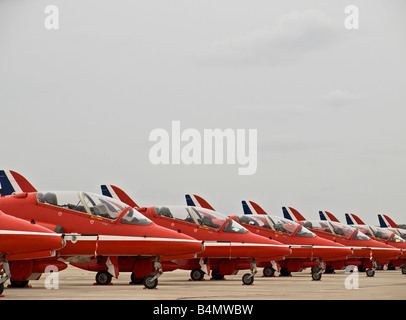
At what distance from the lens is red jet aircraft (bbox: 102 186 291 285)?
80.3 feet

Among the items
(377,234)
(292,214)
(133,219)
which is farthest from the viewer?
(292,214)

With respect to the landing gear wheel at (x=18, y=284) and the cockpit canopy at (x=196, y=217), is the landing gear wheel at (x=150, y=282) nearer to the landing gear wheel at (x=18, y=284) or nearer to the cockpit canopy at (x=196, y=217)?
the landing gear wheel at (x=18, y=284)

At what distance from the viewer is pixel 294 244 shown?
29.1 m

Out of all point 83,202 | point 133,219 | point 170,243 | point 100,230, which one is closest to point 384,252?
point 170,243

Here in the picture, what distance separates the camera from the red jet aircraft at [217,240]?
2447cm

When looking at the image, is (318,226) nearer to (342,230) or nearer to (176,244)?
(342,230)

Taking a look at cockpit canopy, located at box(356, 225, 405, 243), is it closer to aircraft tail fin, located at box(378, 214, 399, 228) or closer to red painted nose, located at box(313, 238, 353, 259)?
red painted nose, located at box(313, 238, 353, 259)

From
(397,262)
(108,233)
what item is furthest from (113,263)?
(397,262)

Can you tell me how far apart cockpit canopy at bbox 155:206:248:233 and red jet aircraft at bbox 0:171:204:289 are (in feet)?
13.4

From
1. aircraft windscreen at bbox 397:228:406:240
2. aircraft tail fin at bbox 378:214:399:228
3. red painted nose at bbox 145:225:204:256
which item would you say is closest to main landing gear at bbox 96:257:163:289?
red painted nose at bbox 145:225:204:256

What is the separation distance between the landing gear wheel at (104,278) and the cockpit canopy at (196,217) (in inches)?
164

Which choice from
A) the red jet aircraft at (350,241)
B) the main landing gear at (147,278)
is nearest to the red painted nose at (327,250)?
the red jet aircraft at (350,241)

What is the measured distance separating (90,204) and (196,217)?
17.8ft

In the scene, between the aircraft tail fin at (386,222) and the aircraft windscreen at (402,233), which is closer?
the aircraft windscreen at (402,233)
